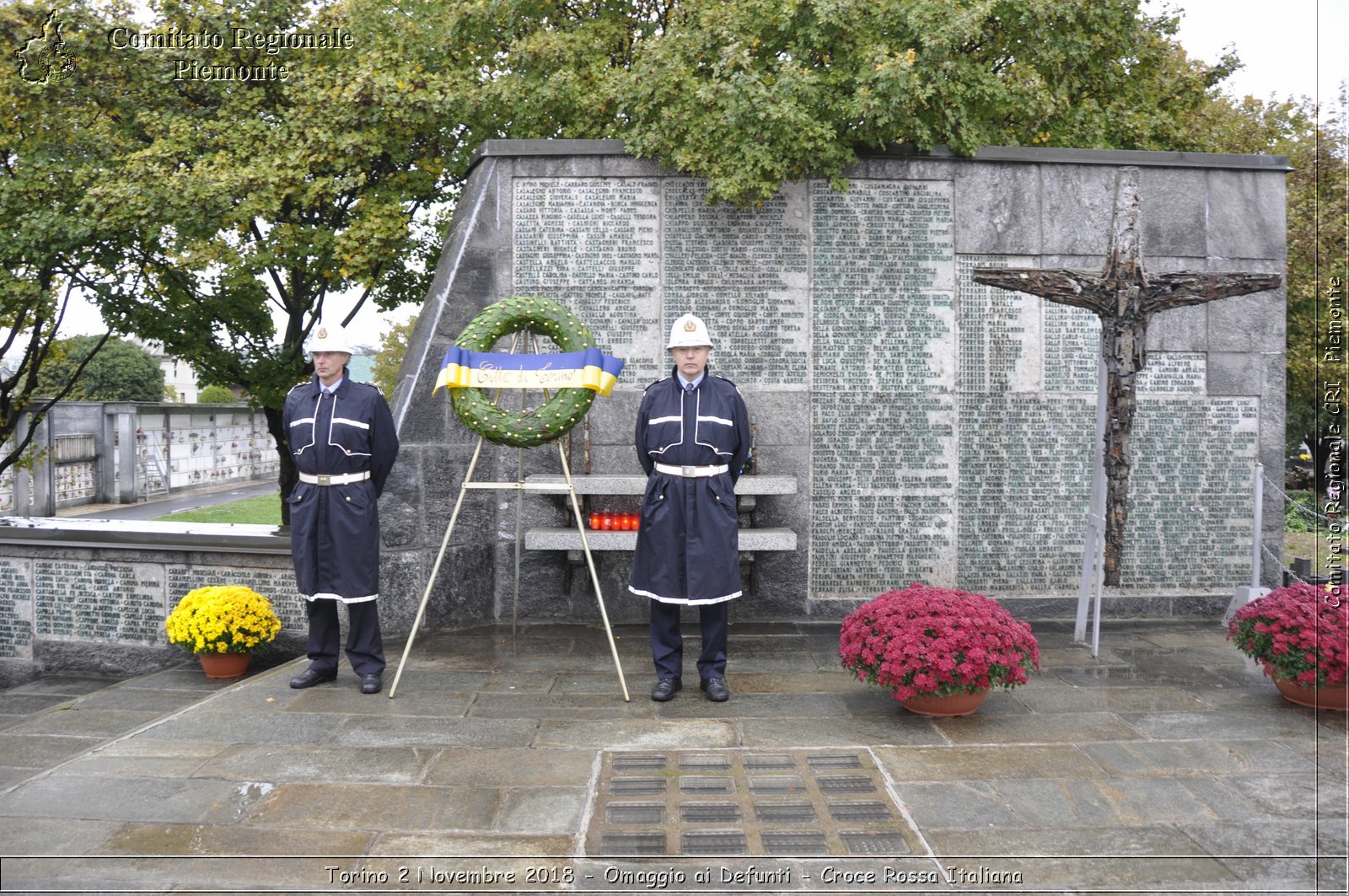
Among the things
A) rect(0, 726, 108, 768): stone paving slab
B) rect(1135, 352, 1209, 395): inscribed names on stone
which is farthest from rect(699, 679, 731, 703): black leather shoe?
rect(1135, 352, 1209, 395): inscribed names on stone

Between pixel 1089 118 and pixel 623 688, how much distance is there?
25.6 feet

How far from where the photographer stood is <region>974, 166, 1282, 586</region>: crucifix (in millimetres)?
6332

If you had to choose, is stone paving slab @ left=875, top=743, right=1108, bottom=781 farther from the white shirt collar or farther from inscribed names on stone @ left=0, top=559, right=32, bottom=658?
inscribed names on stone @ left=0, top=559, right=32, bottom=658

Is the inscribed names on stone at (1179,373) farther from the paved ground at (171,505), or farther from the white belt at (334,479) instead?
the paved ground at (171,505)

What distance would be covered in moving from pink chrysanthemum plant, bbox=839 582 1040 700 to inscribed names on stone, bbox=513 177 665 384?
310 centimetres

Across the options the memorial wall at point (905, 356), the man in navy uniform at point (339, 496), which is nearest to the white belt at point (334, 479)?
the man in navy uniform at point (339, 496)

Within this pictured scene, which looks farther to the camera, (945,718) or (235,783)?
(945,718)

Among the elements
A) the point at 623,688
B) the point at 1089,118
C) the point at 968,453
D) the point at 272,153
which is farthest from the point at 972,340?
the point at 272,153

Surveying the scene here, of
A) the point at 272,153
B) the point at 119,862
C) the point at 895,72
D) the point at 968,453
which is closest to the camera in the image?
the point at 119,862

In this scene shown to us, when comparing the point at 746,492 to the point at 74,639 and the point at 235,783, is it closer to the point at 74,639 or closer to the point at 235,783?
the point at 235,783

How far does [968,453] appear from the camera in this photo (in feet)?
25.7

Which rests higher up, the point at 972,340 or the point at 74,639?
the point at 972,340

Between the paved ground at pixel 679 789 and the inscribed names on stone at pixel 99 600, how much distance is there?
1.55m

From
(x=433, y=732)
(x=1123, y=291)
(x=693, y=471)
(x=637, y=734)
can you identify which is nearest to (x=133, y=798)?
(x=433, y=732)
